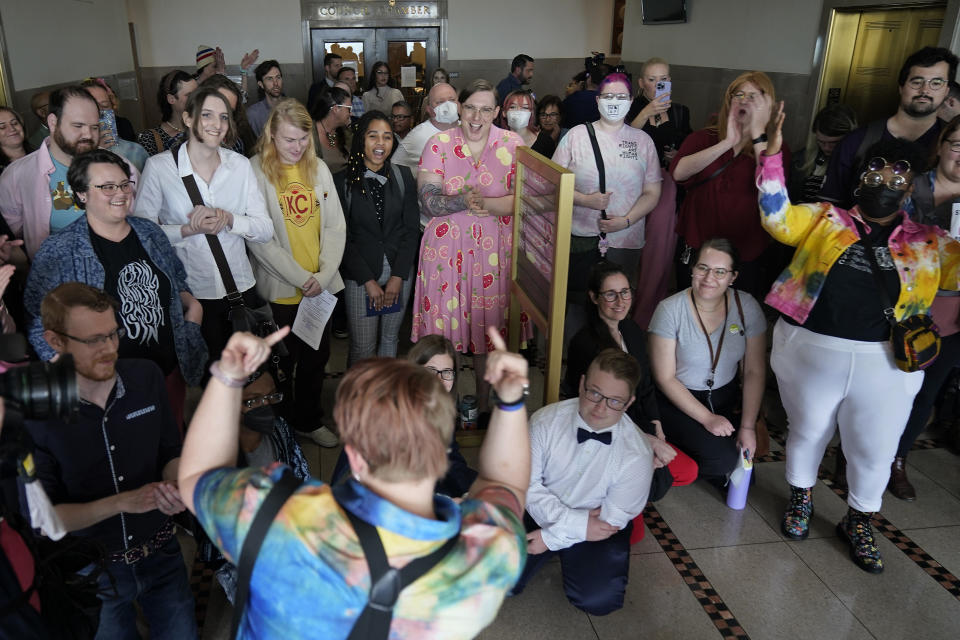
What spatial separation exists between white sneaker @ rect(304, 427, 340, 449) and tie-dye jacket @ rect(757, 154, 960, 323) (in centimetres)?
239

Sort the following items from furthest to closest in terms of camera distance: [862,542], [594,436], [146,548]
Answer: [862,542]
[594,436]
[146,548]

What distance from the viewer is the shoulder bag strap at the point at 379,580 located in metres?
1.19

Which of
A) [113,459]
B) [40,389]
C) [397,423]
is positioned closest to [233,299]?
[113,459]

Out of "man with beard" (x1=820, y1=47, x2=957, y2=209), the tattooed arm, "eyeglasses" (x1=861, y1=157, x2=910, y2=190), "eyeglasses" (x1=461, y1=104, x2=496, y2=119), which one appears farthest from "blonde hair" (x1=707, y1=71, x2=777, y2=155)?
the tattooed arm

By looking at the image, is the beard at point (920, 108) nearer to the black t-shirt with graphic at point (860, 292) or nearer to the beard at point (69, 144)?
the black t-shirt with graphic at point (860, 292)

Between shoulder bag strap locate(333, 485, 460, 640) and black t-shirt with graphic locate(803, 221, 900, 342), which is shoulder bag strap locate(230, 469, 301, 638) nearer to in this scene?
shoulder bag strap locate(333, 485, 460, 640)

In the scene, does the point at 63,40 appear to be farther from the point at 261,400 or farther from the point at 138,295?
the point at 261,400

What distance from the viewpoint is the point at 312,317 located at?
3633 mm

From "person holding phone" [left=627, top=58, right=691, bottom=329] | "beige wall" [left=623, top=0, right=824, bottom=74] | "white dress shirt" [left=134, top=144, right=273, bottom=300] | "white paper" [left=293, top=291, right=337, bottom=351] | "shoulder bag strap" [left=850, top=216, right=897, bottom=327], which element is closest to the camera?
"shoulder bag strap" [left=850, top=216, right=897, bottom=327]

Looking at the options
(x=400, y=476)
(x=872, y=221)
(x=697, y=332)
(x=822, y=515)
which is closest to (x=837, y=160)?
(x=872, y=221)

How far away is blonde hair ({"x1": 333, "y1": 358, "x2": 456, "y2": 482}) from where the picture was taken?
123 cm

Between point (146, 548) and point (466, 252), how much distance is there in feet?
6.61

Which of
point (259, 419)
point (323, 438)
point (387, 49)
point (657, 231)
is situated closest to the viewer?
point (259, 419)

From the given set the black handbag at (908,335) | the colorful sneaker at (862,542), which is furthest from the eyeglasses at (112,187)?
the colorful sneaker at (862,542)
